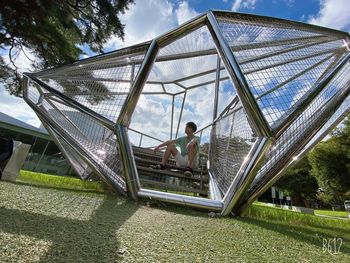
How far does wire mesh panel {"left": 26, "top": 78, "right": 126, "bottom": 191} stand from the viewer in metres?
3.32

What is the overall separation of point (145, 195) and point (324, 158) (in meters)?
18.5

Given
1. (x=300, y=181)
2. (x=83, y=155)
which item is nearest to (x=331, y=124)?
(x=83, y=155)

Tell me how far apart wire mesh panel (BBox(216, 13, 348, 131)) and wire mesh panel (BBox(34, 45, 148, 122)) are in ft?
4.61

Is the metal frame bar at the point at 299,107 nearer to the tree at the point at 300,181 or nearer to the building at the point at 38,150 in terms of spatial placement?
the building at the point at 38,150

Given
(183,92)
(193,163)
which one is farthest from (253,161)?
(183,92)

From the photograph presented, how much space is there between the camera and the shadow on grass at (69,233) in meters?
1.05

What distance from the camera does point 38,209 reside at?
1.78 meters

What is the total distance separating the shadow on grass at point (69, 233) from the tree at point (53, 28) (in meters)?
6.41

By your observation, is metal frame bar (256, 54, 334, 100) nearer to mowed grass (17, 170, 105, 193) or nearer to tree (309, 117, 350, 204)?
mowed grass (17, 170, 105, 193)

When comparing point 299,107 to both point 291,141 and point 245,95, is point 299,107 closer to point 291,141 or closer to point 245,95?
point 291,141

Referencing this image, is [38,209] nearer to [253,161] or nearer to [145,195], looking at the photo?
[145,195]

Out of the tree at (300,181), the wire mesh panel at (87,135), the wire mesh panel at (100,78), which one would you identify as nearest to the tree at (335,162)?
the tree at (300,181)

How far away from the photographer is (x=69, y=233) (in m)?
1.33

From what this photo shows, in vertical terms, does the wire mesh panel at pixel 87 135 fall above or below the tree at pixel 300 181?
below
